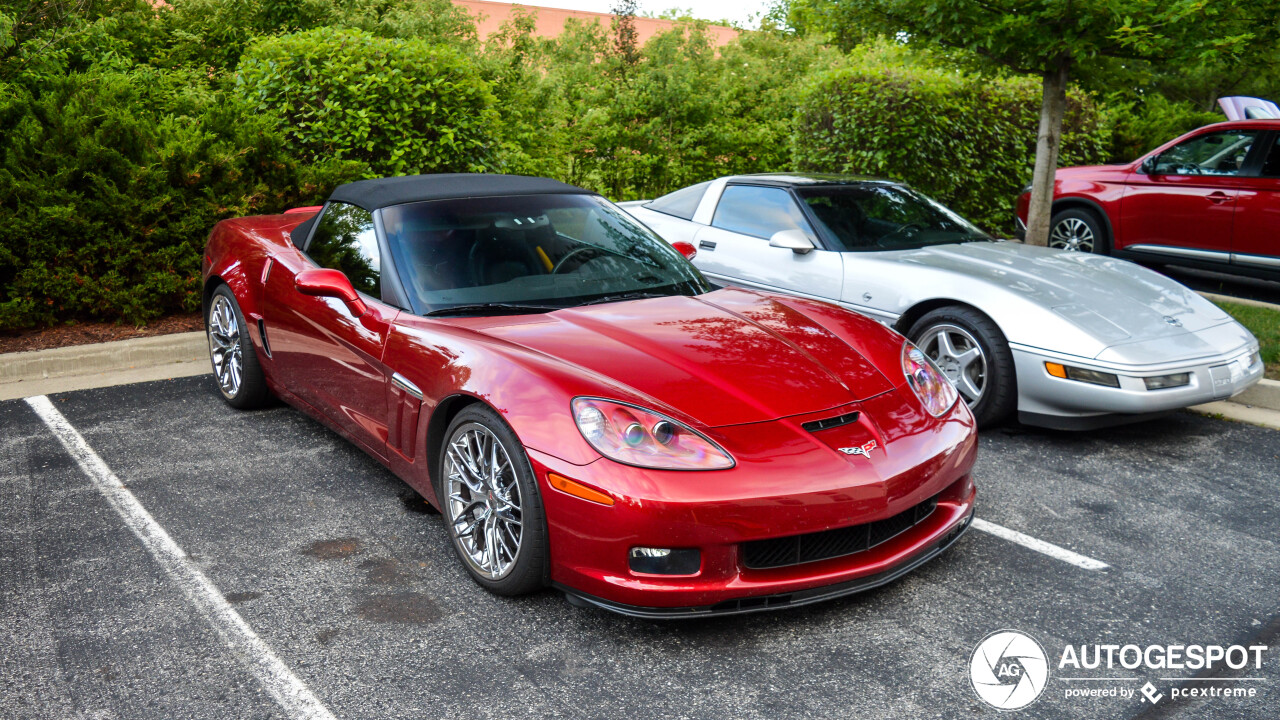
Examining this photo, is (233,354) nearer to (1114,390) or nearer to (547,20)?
(1114,390)

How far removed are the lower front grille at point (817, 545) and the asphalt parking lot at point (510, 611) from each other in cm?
27

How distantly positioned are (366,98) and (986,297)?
5210 millimetres

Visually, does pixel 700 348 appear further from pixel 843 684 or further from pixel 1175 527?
pixel 1175 527

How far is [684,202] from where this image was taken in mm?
6973

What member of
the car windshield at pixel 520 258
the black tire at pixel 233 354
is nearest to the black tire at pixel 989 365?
the car windshield at pixel 520 258

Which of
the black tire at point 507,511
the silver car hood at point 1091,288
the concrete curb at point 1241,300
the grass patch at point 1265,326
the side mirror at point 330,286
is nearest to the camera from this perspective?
the black tire at point 507,511

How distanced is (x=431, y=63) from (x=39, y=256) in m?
3.33

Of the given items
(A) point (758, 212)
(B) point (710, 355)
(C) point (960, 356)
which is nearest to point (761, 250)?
(A) point (758, 212)

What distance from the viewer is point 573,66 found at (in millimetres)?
13531

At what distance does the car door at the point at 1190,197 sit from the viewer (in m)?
7.98

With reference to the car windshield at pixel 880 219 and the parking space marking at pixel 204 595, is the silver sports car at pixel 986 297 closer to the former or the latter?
the car windshield at pixel 880 219

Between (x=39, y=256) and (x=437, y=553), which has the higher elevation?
(x=39, y=256)

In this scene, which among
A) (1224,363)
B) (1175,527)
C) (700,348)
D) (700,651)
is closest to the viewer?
(700,651)

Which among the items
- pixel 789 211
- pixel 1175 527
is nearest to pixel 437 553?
pixel 1175 527
